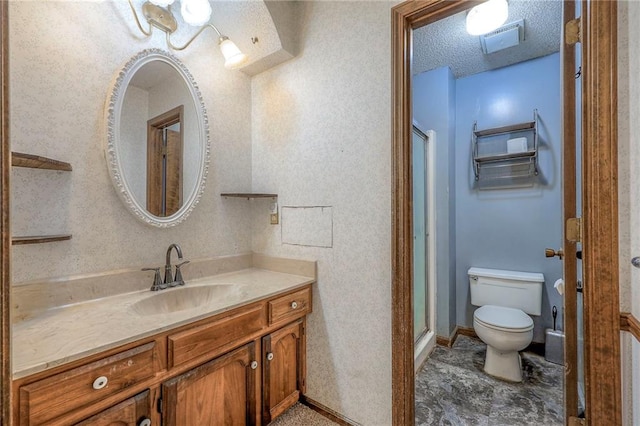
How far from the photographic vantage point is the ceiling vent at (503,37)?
201cm

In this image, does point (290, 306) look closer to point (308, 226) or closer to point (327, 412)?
point (308, 226)

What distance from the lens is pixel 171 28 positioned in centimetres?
155

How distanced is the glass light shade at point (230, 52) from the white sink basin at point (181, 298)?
1345mm

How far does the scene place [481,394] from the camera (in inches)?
72.8

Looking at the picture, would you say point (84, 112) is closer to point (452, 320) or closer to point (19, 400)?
point (19, 400)

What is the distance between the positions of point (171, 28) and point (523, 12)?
2200 mm

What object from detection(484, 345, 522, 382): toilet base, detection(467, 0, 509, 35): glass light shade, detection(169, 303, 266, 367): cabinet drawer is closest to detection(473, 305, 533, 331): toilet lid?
detection(484, 345, 522, 382): toilet base

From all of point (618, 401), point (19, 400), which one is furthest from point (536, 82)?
point (19, 400)

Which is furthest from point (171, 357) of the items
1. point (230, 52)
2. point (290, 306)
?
point (230, 52)

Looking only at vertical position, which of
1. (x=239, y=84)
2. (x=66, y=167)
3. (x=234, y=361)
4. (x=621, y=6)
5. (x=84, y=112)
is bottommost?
(x=234, y=361)

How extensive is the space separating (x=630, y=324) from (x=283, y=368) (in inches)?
57.6

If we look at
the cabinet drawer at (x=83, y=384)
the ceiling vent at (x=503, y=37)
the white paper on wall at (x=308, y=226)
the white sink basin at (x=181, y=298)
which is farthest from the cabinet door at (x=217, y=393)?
the ceiling vent at (x=503, y=37)

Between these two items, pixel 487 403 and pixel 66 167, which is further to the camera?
pixel 487 403

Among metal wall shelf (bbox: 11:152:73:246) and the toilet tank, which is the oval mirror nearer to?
metal wall shelf (bbox: 11:152:73:246)
